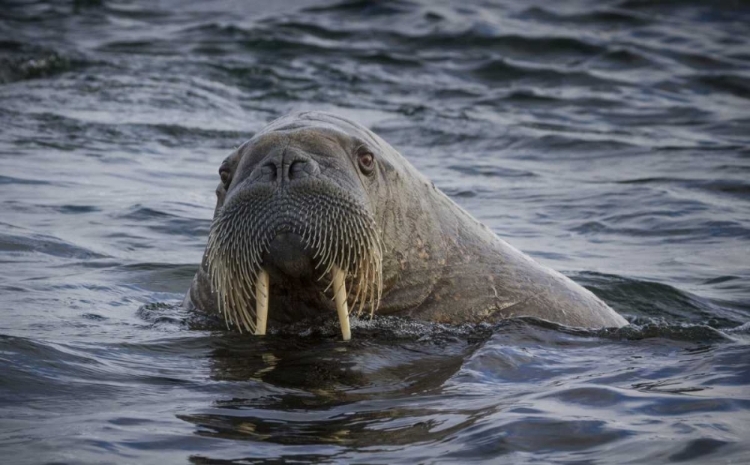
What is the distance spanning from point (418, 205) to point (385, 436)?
2112 millimetres

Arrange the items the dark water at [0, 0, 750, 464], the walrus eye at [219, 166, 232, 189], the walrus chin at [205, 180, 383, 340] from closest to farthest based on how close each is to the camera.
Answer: the dark water at [0, 0, 750, 464] < the walrus chin at [205, 180, 383, 340] < the walrus eye at [219, 166, 232, 189]

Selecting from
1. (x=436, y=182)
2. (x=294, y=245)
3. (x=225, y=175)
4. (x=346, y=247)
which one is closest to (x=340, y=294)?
(x=346, y=247)

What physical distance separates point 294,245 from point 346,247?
0.28m

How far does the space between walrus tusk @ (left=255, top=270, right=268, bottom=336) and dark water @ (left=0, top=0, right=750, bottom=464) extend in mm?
220

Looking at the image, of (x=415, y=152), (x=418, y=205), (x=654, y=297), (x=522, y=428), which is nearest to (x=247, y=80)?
(x=415, y=152)

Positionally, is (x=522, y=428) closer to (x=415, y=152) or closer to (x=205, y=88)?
(x=415, y=152)

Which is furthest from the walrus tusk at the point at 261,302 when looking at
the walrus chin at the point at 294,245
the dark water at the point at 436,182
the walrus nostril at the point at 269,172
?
the walrus nostril at the point at 269,172

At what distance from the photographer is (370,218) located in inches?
245

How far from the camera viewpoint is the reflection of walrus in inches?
234

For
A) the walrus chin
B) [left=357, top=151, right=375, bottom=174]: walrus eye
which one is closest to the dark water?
the walrus chin

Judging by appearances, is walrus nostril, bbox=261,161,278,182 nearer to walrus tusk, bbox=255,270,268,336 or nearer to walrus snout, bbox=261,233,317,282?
walrus snout, bbox=261,233,317,282

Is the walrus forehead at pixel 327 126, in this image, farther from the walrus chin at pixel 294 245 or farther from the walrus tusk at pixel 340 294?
the walrus tusk at pixel 340 294

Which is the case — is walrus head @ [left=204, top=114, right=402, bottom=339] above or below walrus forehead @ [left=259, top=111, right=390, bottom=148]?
below

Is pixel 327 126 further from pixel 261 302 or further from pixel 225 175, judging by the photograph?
pixel 261 302
